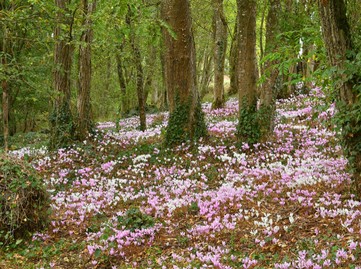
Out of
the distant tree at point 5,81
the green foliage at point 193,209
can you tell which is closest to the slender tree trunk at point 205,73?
the distant tree at point 5,81

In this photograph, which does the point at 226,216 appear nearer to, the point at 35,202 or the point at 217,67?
the point at 35,202

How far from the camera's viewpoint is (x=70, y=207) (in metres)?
9.40

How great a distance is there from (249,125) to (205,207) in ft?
16.0

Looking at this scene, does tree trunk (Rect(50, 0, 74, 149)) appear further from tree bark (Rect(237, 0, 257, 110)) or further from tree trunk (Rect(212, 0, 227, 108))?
tree trunk (Rect(212, 0, 227, 108))

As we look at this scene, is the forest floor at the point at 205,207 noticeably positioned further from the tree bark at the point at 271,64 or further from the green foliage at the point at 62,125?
the tree bark at the point at 271,64

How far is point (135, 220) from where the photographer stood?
7688mm

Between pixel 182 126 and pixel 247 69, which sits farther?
pixel 182 126

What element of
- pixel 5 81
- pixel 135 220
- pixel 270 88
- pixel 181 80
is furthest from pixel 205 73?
pixel 135 220

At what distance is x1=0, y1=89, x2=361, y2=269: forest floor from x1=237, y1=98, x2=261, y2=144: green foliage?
47cm

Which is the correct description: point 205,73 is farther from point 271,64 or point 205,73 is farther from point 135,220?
point 135,220

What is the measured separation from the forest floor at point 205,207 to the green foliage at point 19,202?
38cm

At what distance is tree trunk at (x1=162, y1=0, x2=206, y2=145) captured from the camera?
12828 millimetres

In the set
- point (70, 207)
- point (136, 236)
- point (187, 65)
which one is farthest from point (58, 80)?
point (136, 236)

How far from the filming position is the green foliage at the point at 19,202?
24.9 feet
